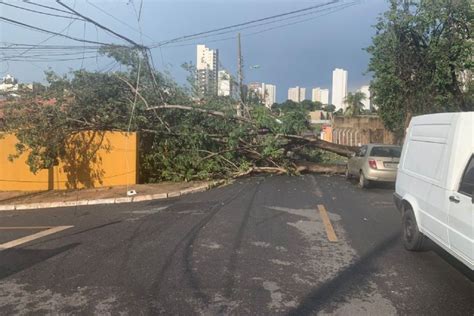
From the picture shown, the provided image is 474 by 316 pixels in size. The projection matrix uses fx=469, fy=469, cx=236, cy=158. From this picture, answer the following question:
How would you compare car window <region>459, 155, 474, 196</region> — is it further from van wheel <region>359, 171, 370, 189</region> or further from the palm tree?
the palm tree

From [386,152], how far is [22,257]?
1179cm

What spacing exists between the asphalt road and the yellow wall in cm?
509

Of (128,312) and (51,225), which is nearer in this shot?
(128,312)

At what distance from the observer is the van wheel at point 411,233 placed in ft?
22.1

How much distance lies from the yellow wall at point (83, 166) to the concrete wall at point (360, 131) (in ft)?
70.3

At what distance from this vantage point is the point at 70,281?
564 cm

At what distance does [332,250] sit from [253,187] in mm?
8114

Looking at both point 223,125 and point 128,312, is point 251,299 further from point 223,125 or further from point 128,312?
point 223,125

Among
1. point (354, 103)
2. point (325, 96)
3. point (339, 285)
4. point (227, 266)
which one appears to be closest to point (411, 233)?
point (339, 285)

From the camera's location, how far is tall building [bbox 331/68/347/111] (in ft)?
373

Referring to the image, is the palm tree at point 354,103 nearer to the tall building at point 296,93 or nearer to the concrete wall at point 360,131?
the tall building at point 296,93

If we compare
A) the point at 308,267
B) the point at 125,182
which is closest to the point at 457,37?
the point at 125,182

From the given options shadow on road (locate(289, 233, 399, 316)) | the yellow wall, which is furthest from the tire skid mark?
the yellow wall

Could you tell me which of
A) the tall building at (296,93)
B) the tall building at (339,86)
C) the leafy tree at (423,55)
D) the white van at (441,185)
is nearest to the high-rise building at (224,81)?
the leafy tree at (423,55)
